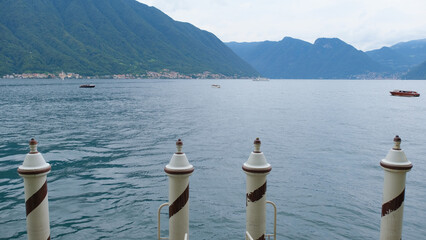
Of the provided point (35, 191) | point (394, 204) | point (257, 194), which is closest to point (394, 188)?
point (394, 204)

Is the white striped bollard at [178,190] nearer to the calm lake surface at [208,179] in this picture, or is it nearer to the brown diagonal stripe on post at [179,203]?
the brown diagonal stripe on post at [179,203]

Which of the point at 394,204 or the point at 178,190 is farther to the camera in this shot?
the point at 394,204

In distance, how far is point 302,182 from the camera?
914 inches

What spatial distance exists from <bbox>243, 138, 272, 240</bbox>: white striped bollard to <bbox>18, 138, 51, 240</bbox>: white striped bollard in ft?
11.4

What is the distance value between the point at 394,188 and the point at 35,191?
6.24 metres

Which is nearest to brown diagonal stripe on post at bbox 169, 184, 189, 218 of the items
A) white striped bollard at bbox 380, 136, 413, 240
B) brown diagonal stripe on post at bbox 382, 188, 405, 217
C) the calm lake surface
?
white striped bollard at bbox 380, 136, 413, 240

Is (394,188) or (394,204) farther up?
(394,188)

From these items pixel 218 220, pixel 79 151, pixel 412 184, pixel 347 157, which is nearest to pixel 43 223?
pixel 218 220

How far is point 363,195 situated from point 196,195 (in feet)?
33.4

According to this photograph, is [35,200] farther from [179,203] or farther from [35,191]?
[179,203]

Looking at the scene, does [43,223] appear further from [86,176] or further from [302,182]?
[302,182]

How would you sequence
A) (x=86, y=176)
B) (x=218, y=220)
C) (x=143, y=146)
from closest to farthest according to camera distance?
(x=218, y=220)
(x=86, y=176)
(x=143, y=146)

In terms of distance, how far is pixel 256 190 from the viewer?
5.98m

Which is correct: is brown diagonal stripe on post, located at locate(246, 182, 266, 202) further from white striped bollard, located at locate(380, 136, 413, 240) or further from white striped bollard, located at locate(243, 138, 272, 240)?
white striped bollard, located at locate(380, 136, 413, 240)
